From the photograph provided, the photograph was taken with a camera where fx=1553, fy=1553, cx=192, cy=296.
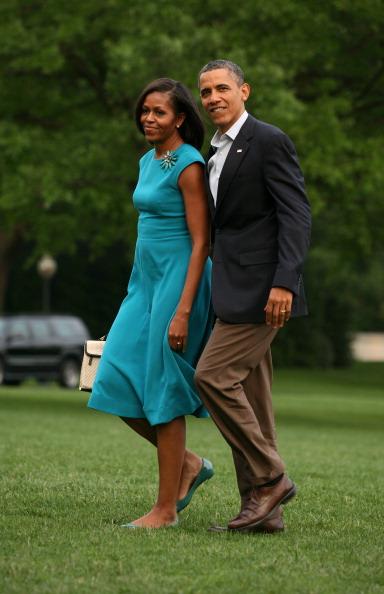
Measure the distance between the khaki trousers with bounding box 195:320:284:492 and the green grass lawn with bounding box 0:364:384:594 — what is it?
34 centimetres

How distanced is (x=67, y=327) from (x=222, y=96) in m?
28.8

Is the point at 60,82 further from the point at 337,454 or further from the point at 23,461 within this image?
the point at 23,461

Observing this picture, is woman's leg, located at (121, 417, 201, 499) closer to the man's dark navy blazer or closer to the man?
the man

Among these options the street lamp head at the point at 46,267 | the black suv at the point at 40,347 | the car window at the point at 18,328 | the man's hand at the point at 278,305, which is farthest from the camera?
the street lamp head at the point at 46,267

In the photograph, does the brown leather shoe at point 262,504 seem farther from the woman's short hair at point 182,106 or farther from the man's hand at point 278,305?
the woman's short hair at point 182,106

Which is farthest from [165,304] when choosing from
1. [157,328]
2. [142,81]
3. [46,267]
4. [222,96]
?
[46,267]

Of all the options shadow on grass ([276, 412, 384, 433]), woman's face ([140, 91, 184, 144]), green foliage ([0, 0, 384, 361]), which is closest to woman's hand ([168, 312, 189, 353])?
woman's face ([140, 91, 184, 144])

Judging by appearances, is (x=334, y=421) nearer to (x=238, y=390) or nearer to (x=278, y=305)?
(x=238, y=390)

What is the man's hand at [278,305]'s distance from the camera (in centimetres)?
673

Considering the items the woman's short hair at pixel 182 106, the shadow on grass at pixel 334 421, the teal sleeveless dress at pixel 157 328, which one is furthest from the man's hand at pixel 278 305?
the shadow on grass at pixel 334 421

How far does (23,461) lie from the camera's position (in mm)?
10828

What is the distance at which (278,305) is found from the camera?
6.75 m

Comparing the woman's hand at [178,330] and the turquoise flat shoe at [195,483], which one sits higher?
the woman's hand at [178,330]

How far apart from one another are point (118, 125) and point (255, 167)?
1476 cm
